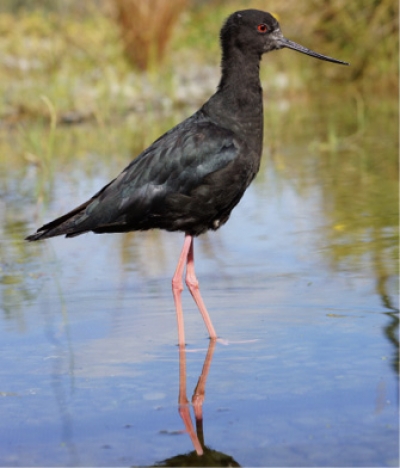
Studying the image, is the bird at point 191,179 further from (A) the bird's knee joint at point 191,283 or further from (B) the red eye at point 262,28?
(B) the red eye at point 262,28

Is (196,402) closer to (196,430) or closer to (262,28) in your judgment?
(196,430)

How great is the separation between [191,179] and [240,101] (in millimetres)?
532

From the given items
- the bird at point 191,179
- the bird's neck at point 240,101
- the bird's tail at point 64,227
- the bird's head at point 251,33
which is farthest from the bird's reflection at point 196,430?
the bird's head at point 251,33

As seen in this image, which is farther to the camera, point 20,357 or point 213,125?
point 213,125

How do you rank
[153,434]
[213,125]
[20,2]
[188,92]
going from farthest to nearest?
[20,2]
[188,92]
[213,125]
[153,434]

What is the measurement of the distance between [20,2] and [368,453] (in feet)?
68.9

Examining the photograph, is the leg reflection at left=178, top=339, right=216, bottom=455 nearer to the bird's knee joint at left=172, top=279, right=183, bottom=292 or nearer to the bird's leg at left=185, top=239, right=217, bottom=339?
the bird's leg at left=185, top=239, right=217, bottom=339

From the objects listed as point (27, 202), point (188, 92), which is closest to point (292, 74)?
point (188, 92)

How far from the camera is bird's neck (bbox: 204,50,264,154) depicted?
197 inches

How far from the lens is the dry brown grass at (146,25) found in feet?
49.6

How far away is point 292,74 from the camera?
1543cm

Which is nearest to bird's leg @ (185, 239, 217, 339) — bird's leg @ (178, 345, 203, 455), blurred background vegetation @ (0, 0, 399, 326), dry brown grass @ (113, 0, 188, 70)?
bird's leg @ (178, 345, 203, 455)

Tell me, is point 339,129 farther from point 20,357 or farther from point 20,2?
point 20,2

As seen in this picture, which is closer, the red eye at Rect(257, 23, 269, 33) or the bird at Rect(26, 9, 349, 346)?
the bird at Rect(26, 9, 349, 346)
